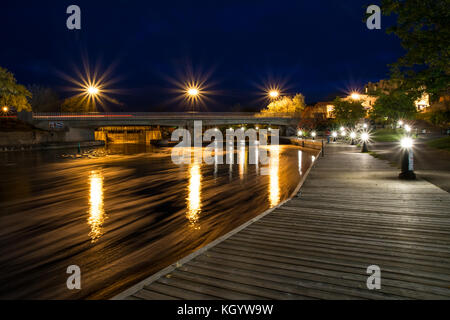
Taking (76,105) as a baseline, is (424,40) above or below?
below

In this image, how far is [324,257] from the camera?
6.06m

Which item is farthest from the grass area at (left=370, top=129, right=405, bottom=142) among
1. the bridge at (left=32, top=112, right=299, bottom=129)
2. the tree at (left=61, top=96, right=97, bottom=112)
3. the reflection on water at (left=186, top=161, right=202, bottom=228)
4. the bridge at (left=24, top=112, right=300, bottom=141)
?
the tree at (left=61, top=96, right=97, bottom=112)

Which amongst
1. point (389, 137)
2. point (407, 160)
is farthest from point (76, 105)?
point (407, 160)

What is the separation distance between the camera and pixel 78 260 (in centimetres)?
782

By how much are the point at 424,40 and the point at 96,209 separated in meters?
21.4

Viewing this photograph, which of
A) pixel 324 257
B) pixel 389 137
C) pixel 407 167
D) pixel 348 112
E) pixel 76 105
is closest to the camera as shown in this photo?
pixel 324 257

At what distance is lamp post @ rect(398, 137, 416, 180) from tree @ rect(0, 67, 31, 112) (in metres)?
69.4

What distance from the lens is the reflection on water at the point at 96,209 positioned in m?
10.1

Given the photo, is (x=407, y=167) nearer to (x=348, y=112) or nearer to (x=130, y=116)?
(x=348, y=112)

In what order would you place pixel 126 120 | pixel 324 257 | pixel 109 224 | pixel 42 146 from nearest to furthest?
pixel 324 257, pixel 109 224, pixel 42 146, pixel 126 120

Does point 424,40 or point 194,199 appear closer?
point 194,199
